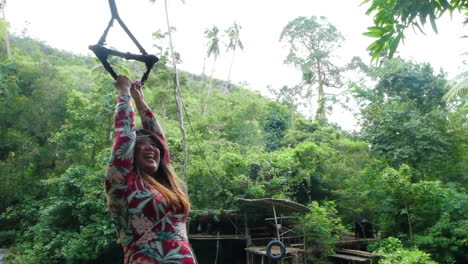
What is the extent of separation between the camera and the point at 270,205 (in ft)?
28.8

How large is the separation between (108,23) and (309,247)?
28.7 feet

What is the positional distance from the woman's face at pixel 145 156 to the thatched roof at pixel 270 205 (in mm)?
7157

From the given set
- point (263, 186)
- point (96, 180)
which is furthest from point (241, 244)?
point (96, 180)

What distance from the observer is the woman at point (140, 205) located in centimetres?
105

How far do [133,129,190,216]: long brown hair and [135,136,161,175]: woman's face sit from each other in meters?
0.01

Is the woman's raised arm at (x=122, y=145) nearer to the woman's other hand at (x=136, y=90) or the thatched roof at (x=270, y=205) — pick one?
the woman's other hand at (x=136, y=90)

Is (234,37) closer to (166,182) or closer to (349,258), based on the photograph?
(349,258)

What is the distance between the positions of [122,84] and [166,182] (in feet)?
1.13

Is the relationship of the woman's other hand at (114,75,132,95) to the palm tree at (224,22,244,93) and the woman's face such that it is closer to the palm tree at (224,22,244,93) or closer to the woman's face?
the woman's face

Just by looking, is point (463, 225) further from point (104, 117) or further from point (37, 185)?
point (37, 185)

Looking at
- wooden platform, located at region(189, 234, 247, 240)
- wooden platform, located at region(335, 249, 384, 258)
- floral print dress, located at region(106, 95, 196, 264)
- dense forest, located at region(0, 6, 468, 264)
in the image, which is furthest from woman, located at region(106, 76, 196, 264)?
wooden platform, located at region(189, 234, 247, 240)

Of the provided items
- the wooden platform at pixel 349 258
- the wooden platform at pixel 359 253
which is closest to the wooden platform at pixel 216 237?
the wooden platform at pixel 349 258

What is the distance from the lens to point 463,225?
8.22 m

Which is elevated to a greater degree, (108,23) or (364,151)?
(364,151)
